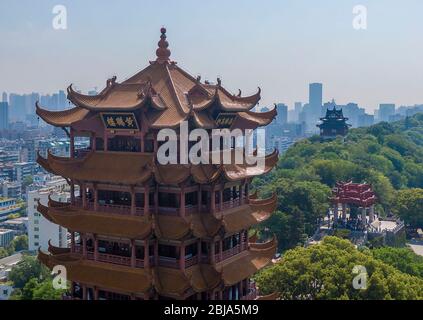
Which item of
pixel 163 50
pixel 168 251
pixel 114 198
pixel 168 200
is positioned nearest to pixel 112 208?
pixel 114 198

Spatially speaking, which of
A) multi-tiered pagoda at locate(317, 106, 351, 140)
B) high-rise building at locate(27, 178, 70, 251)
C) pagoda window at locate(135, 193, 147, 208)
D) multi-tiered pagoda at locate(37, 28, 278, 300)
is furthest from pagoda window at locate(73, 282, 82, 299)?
multi-tiered pagoda at locate(317, 106, 351, 140)

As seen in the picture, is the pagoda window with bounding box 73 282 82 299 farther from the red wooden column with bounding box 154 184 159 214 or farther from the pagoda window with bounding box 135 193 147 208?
the red wooden column with bounding box 154 184 159 214

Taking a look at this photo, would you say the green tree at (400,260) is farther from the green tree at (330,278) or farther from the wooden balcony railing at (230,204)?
the wooden balcony railing at (230,204)

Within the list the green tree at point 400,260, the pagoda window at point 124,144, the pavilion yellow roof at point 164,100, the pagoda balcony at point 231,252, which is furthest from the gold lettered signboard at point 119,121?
the green tree at point 400,260

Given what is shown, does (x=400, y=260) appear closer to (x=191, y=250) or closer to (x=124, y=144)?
(x=191, y=250)
